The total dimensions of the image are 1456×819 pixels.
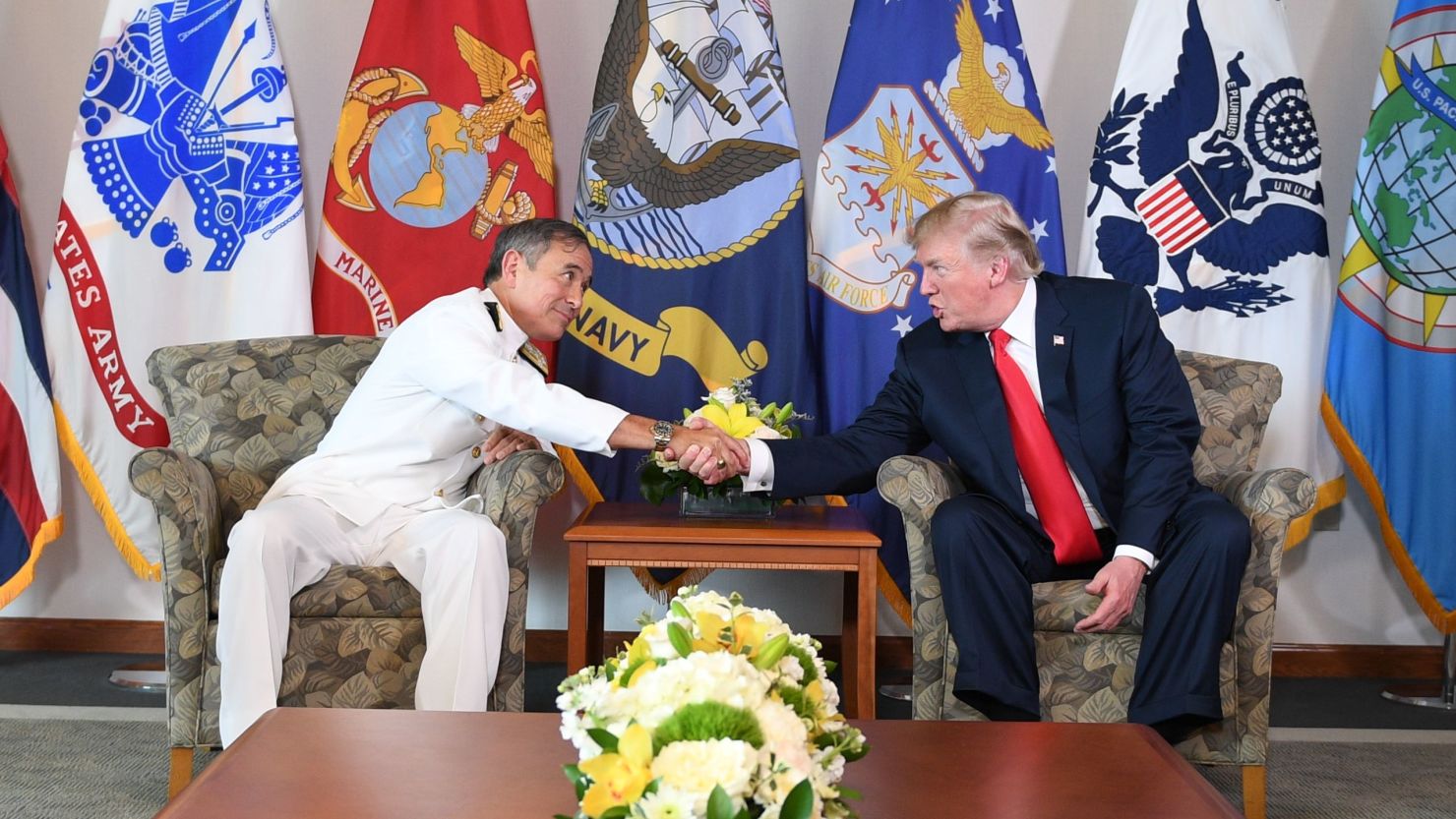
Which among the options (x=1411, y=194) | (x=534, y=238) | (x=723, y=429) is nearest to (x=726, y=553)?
(x=723, y=429)

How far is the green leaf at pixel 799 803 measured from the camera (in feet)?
3.47

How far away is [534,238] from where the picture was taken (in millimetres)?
3197

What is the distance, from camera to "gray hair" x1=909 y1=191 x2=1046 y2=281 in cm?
298

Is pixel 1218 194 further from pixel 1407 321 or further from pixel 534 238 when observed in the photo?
pixel 534 238

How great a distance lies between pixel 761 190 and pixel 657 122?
36 cm

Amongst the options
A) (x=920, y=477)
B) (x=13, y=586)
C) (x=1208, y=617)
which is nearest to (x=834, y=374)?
(x=920, y=477)

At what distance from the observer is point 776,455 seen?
309cm

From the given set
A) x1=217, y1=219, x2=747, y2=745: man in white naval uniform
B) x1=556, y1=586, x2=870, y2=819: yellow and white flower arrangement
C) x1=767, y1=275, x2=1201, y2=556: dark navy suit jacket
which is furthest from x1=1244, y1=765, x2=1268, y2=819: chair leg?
x1=556, y1=586, x2=870, y2=819: yellow and white flower arrangement

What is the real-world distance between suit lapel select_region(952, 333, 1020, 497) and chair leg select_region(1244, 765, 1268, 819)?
0.70m

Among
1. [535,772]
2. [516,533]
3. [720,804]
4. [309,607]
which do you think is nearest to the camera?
[720,804]

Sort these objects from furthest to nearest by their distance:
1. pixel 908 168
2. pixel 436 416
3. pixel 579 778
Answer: pixel 908 168, pixel 436 416, pixel 579 778

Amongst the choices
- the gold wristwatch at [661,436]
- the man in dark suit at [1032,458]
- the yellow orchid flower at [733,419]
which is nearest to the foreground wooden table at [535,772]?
the man in dark suit at [1032,458]

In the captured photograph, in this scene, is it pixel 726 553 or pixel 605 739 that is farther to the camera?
pixel 726 553

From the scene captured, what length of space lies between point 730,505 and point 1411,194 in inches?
88.6
